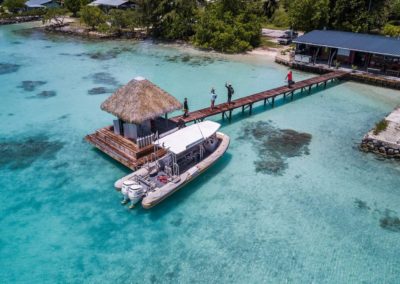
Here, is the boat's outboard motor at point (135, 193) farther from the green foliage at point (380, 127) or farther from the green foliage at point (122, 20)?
the green foliage at point (122, 20)

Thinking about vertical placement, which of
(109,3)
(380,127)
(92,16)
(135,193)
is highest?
(109,3)

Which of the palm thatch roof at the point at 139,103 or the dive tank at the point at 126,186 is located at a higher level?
the palm thatch roof at the point at 139,103

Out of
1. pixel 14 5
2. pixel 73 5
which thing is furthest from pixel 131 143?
pixel 14 5

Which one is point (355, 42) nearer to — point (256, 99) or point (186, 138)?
point (256, 99)

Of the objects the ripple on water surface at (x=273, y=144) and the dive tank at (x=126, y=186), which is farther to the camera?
the ripple on water surface at (x=273, y=144)

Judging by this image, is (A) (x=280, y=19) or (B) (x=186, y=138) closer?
(B) (x=186, y=138)

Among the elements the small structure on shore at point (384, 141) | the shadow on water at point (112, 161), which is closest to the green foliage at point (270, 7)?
the small structure on shore at point (384, 141)
